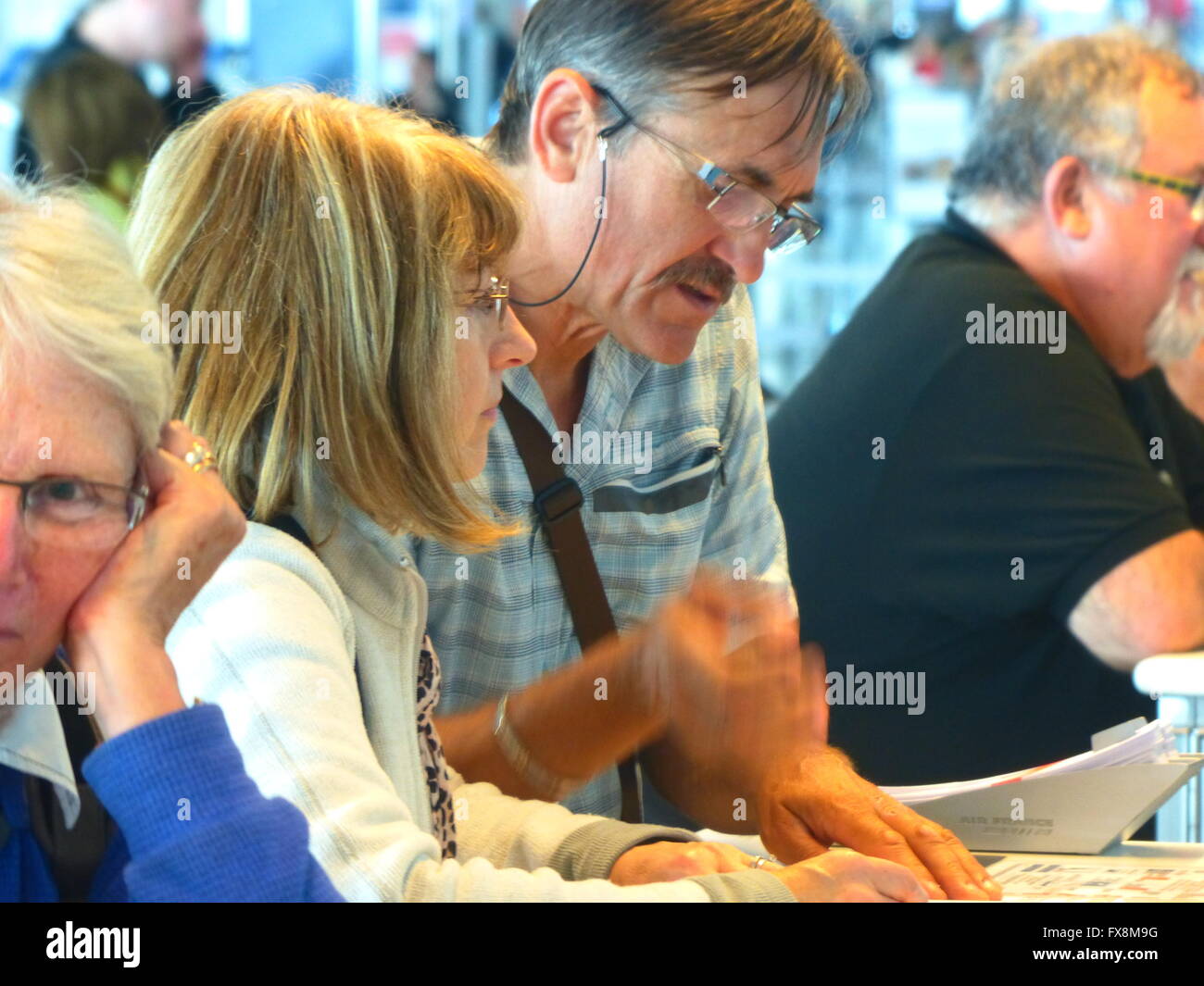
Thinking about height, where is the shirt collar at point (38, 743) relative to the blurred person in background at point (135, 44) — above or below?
below

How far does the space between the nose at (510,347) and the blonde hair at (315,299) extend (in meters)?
0.09

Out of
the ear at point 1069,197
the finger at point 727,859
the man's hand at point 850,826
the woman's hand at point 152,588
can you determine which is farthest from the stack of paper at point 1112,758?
the ear at point 1069,197

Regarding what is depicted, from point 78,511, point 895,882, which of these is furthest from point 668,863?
point 78,511

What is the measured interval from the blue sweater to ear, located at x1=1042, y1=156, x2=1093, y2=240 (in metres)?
1.73

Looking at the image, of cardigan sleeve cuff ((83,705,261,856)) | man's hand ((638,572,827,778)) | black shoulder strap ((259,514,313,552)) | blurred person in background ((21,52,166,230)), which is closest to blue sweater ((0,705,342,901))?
cardigan sleeve cuff ((83,705,261,856))

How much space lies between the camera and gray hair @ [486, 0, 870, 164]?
1.55 m

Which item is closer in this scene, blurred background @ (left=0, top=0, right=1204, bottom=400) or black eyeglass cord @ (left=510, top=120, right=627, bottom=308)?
black eyeglass cord @ (left=510, top=120, right=627, bottom=308)

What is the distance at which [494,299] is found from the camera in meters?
1.23

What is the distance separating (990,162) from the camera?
2.37 meters

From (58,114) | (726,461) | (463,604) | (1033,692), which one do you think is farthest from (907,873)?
(58,114)

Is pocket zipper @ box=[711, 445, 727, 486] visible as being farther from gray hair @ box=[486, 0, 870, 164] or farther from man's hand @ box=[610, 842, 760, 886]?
man's hand @ box=[610, 842, 760, 886]

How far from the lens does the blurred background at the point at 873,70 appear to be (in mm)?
4883

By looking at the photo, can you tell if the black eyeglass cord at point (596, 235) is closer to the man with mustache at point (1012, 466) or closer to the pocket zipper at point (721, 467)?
the pocket zipper at point (721, 467)

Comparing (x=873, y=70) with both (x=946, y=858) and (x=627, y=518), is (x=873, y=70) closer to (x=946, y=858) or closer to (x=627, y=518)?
(x=627, y=518)
